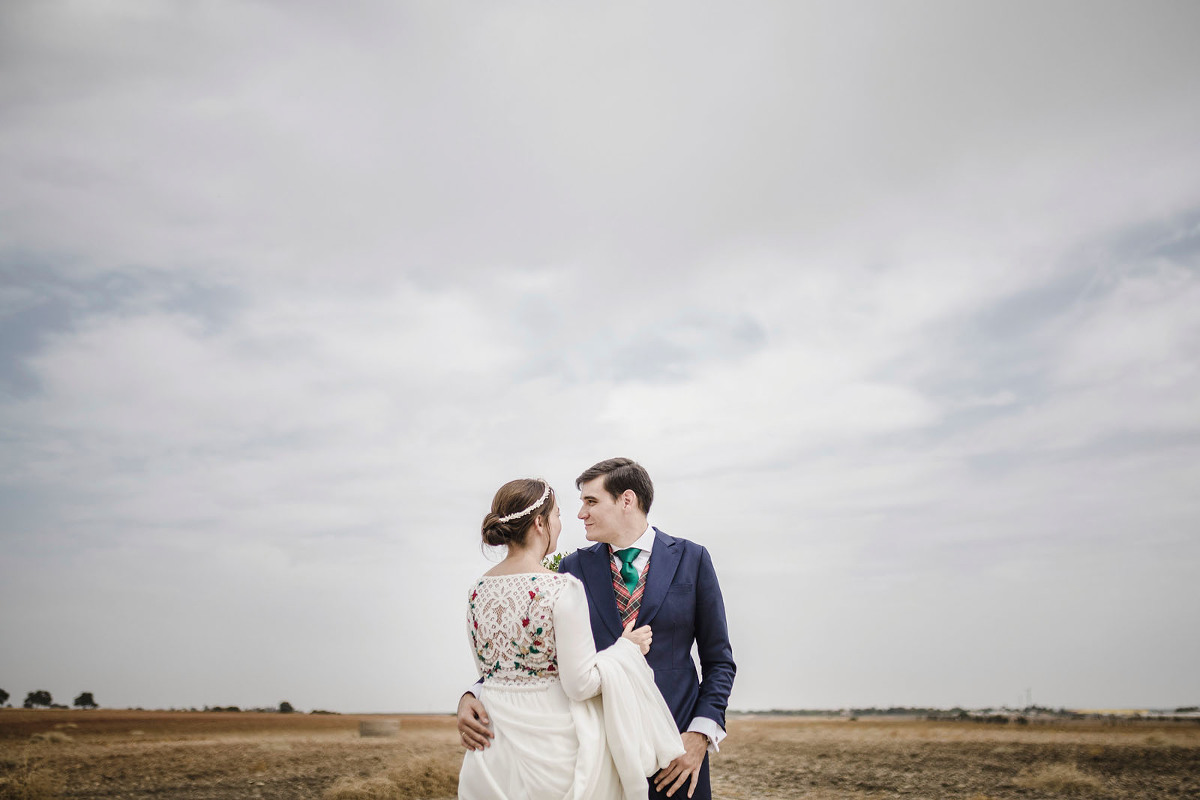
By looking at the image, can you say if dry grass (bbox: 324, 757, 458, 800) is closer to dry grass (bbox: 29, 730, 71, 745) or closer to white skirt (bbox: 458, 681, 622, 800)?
white skirt (bbox: 458, 681, 622, 800)

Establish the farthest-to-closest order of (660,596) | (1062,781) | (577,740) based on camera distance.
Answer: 1. (1062,781)
2. (660,596)
3. (577,740)

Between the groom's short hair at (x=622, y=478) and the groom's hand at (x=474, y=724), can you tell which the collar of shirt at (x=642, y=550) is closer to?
the groom's short hair at (x=622, y=478)

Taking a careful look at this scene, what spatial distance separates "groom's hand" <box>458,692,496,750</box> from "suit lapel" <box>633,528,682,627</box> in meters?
0.80

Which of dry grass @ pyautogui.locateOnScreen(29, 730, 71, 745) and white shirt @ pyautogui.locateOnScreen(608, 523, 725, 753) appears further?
dry grass @ pyautogui.locateOnScreen(29, 730, 71, 745)

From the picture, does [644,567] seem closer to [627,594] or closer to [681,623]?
[627,594]

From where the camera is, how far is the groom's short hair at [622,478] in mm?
3761

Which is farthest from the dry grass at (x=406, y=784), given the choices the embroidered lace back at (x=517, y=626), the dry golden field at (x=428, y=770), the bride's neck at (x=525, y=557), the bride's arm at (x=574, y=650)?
the bride's arm at (x=574, y=650)

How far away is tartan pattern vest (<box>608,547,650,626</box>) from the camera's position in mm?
3676

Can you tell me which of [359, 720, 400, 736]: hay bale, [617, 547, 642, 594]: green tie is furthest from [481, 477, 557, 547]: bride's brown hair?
[359, 720, 400, 736]: hay bale

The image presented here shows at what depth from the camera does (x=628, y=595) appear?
3713mm

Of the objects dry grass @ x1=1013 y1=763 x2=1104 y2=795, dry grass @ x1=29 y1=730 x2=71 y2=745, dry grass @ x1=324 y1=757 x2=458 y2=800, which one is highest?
dry grass @ x1=324 y1=757 x2=458 y2=800

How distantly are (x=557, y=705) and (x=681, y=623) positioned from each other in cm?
79

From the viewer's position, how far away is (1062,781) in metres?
17.8

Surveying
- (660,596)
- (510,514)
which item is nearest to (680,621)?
(660,596)
